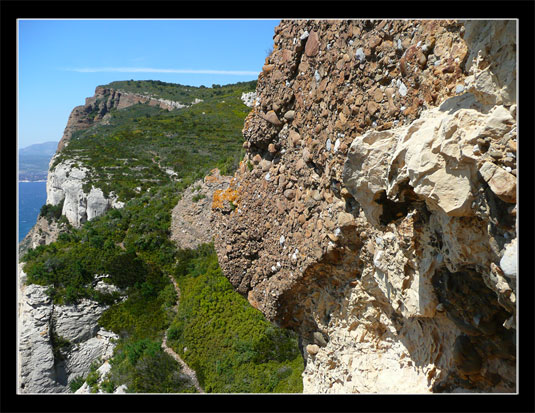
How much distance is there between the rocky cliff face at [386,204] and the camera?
2.35m

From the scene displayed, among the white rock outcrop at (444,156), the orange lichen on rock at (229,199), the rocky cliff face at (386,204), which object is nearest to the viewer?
the white rock outcrop at (444,156)

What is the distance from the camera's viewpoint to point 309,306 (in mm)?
5234

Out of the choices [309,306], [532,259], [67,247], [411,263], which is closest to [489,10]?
[532,259]

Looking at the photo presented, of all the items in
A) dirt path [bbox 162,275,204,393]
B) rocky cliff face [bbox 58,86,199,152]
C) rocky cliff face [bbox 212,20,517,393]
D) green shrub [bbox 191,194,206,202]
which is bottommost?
dirt path [bbox 162,275,204,393]

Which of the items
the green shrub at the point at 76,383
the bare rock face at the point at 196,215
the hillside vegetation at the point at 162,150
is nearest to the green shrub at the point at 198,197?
the bare rock face at the point at 196,215

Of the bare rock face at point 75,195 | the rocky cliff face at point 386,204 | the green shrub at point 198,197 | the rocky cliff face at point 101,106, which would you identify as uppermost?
the rocky cliff face at point 101,106

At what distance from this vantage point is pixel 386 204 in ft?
11.2

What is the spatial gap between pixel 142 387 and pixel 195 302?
14.2ft

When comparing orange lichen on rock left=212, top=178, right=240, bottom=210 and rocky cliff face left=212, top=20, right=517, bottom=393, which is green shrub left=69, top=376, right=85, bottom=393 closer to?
rocky cliff face left=212, top=20, right=517, bottom=393

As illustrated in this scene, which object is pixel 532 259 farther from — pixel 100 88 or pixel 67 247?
pixel 100 88

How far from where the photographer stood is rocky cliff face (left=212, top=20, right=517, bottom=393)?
235cm

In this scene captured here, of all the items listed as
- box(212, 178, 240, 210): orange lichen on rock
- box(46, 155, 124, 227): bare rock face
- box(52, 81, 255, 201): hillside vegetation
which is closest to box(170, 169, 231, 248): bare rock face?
box(52, 81, 255, 201): hillside vegetation

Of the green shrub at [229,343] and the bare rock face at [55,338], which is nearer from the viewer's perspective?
the green shrub at [229,343]

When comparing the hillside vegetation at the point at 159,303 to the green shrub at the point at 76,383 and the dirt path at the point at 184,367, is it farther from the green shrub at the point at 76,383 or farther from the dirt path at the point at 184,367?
the dirt path at the point at 184,367
